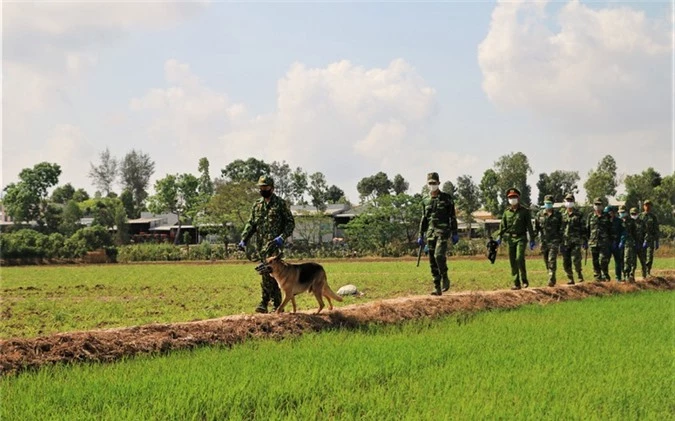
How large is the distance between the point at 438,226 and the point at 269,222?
3.80 meters

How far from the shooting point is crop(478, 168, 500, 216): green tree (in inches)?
2206

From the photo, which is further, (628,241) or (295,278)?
(628,241)

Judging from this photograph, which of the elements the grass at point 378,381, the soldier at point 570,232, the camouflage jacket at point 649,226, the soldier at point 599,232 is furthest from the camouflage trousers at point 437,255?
the camouflage jacket at point 649,226

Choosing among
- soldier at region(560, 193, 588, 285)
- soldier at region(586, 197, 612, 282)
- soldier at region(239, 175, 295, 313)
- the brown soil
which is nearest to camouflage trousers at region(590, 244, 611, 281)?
soldier at region(586, 197, 612, 282)

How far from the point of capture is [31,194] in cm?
5809

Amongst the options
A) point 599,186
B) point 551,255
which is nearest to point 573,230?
point 551,255

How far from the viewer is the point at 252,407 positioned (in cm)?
531

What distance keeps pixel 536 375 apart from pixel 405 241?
141ft

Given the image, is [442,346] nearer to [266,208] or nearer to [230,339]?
[230,339]

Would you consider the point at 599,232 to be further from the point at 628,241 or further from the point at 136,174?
the point at 136,174

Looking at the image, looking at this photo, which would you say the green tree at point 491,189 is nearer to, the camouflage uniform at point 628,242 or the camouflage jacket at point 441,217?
the camouflage uniform at point 628,242

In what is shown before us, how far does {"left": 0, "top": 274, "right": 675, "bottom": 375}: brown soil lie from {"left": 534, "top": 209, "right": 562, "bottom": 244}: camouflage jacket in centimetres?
314

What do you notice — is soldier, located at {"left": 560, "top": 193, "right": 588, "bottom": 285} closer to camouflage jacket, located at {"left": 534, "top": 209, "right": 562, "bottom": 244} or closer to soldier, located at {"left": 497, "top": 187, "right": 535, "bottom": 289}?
camouflage jacket, located at {"left": 534, "top": 209, "right": 562, "bottom": 244}

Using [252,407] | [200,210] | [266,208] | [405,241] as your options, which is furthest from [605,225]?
[200,210]
